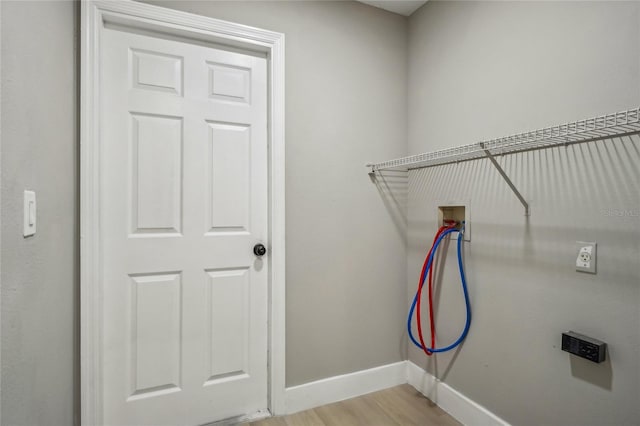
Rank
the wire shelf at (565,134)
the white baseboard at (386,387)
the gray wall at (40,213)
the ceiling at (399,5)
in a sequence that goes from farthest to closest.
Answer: the ceiling at (399,5)
the white baseboard at (386,387)
the wire shelf at (565,134)
the gray wall at (40,213)

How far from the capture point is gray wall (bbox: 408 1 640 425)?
46.7 inches

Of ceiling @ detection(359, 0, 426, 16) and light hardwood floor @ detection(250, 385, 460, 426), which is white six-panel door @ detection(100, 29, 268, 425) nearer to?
light hardwood floor @ detection(250, 385, 460, 426)

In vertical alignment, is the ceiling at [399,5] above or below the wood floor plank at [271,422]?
above

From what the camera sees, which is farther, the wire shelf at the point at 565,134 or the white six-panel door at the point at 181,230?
the white six-panel door at the point at 181,230

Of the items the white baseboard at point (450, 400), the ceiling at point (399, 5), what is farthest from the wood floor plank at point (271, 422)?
the ceiling at point (399, 5)

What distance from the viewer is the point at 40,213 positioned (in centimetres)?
99

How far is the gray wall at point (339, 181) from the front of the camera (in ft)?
6.20

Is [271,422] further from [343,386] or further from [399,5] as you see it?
[399,5]

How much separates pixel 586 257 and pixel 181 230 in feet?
5.86

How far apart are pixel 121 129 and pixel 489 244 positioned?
189cm

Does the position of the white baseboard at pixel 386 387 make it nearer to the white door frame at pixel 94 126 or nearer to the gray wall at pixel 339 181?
the gray wall at pixel 339 181

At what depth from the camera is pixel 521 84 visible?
1522 millimetres

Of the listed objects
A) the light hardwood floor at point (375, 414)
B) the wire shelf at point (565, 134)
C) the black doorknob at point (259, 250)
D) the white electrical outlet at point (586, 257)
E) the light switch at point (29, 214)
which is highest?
the wire shelf at point (565, 134)

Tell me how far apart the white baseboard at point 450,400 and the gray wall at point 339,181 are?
0.52 feet
